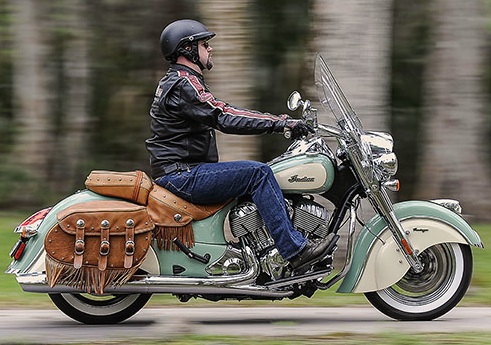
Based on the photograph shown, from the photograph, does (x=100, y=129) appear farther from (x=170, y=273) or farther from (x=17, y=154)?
(x=170, y=273)

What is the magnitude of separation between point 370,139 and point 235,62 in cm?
330

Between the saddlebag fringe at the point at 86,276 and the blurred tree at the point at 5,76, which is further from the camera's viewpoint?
the blurred tree at the point at 5,76

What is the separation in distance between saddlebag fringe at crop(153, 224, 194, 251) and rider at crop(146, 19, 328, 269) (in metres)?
0.21

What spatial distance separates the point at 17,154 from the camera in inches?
623

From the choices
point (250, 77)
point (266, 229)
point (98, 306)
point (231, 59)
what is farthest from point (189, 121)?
point (250, 77)

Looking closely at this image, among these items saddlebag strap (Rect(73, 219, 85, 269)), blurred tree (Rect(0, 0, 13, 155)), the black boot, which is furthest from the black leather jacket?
blurred tree (Rect(0, 0, 13, 155))

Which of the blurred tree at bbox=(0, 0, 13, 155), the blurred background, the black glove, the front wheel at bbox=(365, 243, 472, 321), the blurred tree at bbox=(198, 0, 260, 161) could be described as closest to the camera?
the black glove

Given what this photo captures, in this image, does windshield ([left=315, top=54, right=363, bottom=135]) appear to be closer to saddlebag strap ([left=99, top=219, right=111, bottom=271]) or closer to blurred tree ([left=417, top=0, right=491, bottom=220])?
saddlebag strap ([left=99, top=219, right=111, bottom=271])

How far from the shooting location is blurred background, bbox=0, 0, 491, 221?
392 inches

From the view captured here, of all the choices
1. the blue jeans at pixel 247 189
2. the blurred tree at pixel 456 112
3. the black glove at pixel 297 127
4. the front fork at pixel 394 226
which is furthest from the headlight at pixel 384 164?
the blurred tree at pixel 456 112

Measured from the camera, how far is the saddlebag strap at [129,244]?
7.04 m

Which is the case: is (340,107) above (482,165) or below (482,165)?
above

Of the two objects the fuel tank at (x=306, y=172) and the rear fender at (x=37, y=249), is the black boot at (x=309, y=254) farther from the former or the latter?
the rear fender at (x=37, y=249)

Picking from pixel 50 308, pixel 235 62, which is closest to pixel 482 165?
pixel 235 62
